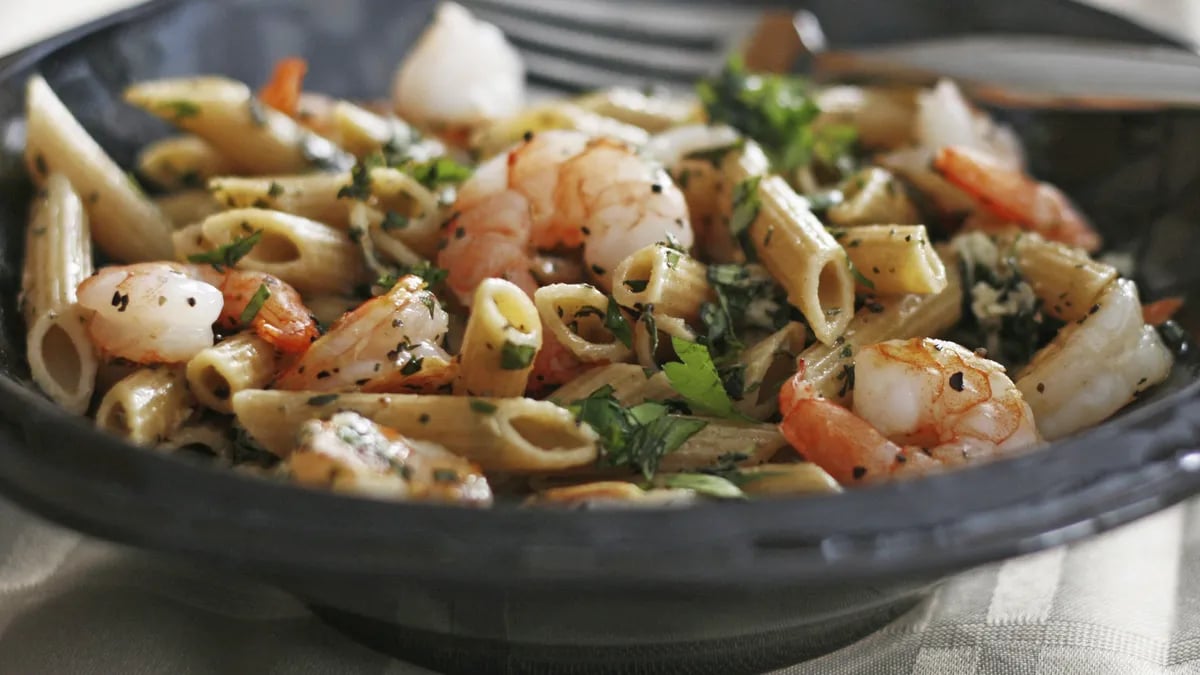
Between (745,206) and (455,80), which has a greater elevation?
(745,206)

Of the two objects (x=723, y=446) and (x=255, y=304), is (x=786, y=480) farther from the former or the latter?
(x=255, y=304)

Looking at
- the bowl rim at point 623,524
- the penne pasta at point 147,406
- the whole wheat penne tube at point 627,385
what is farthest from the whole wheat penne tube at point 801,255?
the penne pasta at point 147,406

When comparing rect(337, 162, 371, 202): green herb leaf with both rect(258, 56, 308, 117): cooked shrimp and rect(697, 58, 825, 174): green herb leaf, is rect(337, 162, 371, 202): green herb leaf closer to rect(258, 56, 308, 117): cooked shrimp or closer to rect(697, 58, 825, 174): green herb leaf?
rect(258, 56, 308, 117): cooked shrimp

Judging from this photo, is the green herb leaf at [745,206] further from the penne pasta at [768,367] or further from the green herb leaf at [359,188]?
the green herb leaf at [359,188]

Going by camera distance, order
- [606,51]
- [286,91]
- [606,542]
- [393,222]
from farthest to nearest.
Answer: [606,51] → [286,91] → [393,222] → [606,542]

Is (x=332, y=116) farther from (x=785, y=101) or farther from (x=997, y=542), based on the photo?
(x=997, y=542)

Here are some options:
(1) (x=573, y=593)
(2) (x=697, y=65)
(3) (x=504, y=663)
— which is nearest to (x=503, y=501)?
(3) (x=504, y=663)

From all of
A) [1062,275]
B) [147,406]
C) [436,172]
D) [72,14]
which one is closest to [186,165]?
[436,172]
